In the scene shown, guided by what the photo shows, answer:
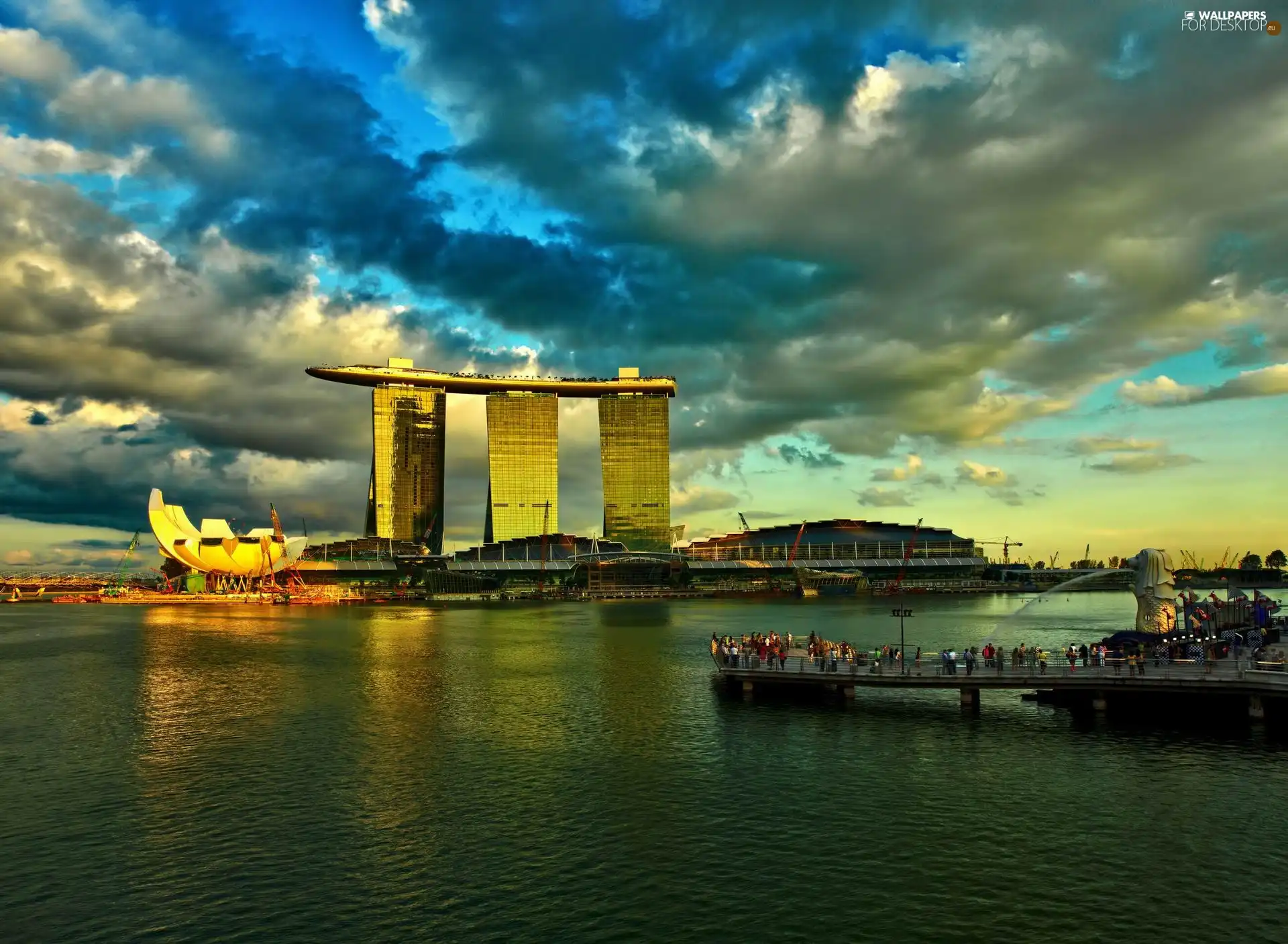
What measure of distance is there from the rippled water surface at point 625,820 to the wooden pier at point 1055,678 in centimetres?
196

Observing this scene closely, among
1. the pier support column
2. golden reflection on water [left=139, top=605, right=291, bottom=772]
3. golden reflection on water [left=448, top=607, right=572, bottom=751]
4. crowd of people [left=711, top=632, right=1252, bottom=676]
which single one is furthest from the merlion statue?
golden reflection on water [left=139, top=605, right=291, bottom=772]

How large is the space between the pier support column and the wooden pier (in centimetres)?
4

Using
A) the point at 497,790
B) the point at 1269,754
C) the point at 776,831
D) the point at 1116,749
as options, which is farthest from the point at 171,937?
the point at 1269,754

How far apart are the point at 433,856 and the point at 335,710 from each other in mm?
33791

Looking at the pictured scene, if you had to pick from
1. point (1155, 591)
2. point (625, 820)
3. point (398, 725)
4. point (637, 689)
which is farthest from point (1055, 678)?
point (398, 725)

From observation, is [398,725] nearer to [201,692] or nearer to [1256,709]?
[201,692]

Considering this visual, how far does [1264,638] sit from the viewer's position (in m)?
67.9

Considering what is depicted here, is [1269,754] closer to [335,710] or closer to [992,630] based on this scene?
[335,710]

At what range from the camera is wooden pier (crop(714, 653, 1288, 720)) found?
5012cm

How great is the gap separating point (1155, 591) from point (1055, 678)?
1356cm

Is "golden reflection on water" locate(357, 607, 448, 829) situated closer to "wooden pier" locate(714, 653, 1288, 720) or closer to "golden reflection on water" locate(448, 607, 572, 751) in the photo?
"golden reflection on water" locate(448, 607, 572, 751)

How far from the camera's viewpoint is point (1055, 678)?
53.4 meters

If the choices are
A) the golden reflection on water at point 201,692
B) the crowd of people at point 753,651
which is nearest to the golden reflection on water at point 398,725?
the golden reflection on water at point 201,692

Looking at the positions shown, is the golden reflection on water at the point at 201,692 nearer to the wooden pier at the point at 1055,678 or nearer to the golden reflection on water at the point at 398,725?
the golden reflection on water at the point at 398,725
